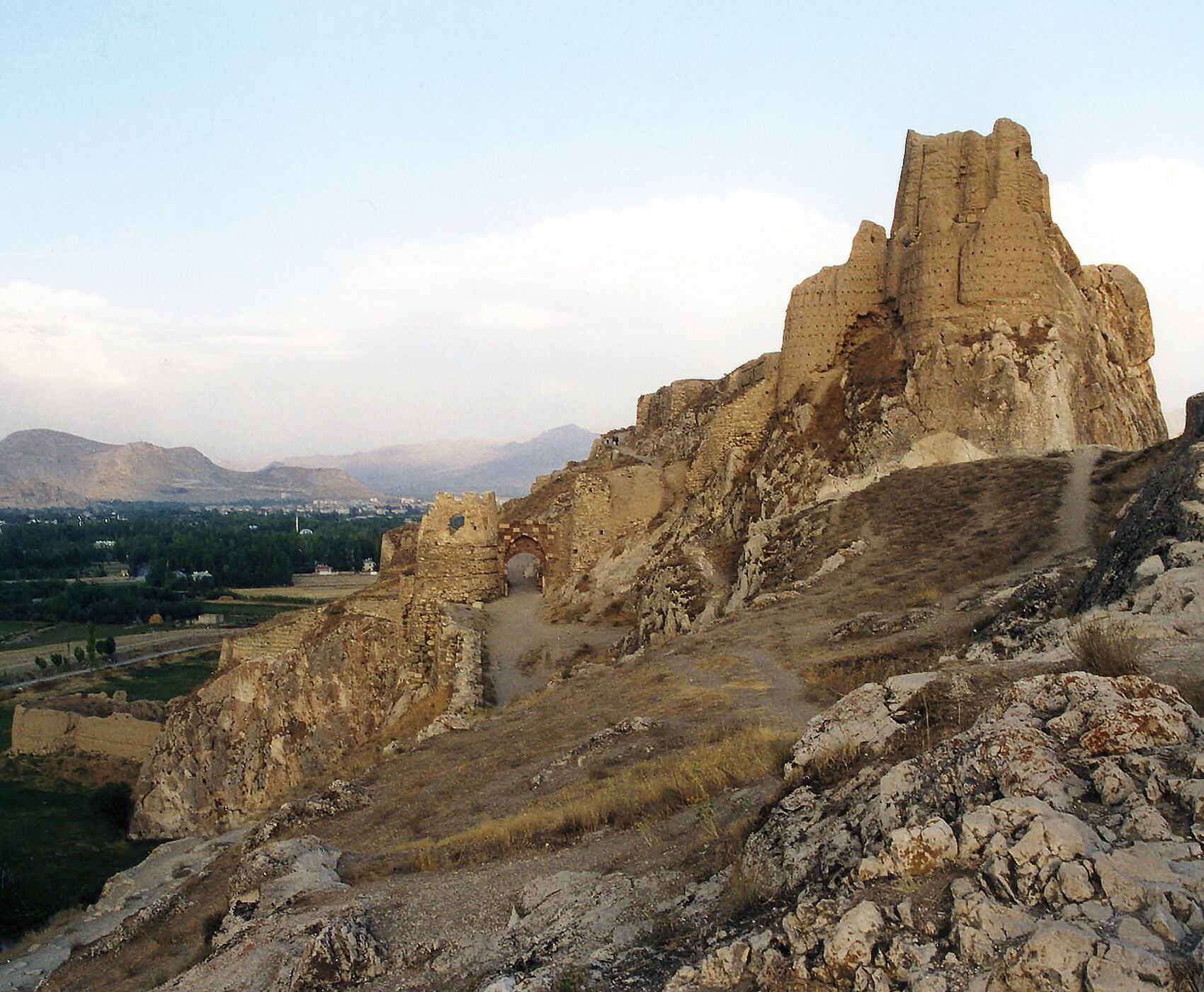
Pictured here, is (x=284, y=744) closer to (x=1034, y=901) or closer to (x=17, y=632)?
(x=1034, y=901)

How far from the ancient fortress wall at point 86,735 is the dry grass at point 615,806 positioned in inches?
1281

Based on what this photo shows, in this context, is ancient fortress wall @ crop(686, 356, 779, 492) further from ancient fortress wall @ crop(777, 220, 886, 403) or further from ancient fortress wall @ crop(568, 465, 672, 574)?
ancient fortress wall @ crop(568, 465, 672, 574)

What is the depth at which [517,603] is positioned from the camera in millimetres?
28984

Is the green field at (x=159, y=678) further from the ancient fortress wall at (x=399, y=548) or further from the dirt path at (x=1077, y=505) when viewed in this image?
the dirt path at (x=1077, y=505)

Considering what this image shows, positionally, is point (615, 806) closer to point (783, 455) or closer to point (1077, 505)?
point (1077, 505)

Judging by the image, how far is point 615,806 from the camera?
278 inches

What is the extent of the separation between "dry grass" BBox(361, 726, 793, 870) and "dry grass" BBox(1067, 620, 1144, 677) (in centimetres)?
191

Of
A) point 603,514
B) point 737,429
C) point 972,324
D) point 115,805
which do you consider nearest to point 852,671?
point 972,324

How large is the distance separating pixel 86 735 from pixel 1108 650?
38.9 metres

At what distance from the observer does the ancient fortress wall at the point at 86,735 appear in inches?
1419

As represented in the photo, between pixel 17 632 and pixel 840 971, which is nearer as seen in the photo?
pixel 840 971

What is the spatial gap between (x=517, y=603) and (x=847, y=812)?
24.8 meters

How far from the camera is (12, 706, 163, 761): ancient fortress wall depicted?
36.0 metres

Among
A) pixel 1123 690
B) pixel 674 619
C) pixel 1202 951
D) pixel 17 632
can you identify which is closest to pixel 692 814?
pixel 1123 690
